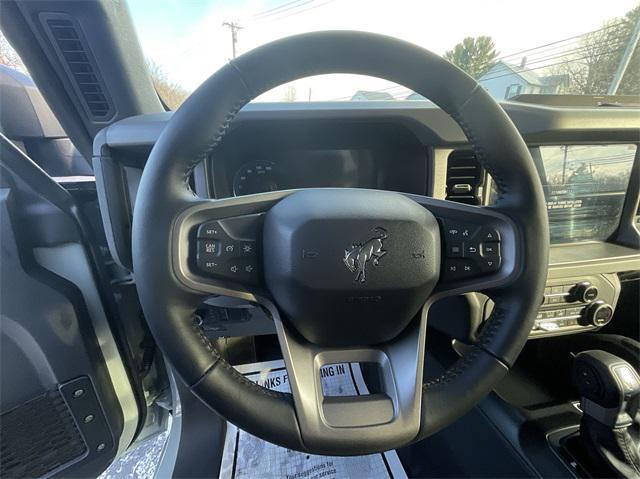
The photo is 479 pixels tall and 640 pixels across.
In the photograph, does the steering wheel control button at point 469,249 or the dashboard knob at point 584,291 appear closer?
the steering wheel control button at point 469,249

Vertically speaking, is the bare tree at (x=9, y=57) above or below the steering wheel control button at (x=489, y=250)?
above

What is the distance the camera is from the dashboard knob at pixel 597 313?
3.41 ft

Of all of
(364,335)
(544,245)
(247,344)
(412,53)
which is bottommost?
(247,344)

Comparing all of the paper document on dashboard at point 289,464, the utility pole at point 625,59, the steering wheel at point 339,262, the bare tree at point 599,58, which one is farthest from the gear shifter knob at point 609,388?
the utility pole at point 625,59

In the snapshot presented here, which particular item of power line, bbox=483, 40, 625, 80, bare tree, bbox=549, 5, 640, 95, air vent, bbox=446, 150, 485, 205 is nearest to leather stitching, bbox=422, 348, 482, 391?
air vent, bbox=446, 150, 485, 205

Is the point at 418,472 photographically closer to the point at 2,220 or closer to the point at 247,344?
the point at 247,344

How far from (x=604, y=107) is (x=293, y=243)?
956mm

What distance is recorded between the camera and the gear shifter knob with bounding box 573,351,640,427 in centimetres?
80

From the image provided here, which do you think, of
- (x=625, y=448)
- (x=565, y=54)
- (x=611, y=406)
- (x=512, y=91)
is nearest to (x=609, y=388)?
(x=611, y=406)

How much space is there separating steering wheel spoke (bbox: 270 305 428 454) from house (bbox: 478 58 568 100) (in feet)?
2.67

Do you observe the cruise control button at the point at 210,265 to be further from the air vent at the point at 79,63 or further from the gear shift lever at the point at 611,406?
the gear shift lever at the point at 611,406

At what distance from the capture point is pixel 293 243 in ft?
1.87

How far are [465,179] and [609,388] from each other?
54 centimetres

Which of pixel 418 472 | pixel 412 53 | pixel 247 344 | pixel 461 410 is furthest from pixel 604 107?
pixel 247 344
